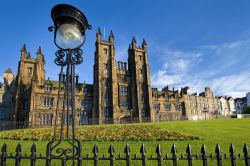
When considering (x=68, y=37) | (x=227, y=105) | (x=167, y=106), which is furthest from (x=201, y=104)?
(x=68, y=37)

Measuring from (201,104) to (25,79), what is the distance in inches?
2706

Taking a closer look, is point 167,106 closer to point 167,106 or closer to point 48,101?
point 167,106

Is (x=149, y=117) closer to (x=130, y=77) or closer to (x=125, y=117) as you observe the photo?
(x=125, y=117)

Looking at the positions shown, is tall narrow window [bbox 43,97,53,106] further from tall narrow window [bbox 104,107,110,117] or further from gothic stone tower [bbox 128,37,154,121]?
gothic stone tower [bbox 128,37,154,121]

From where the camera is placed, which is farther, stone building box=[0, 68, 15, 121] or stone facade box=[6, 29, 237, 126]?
stone building box=[0, 68, 15, 121]

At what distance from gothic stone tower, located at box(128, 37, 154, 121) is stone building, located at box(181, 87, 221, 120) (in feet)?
85.5

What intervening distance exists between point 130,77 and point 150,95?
7.64 meters

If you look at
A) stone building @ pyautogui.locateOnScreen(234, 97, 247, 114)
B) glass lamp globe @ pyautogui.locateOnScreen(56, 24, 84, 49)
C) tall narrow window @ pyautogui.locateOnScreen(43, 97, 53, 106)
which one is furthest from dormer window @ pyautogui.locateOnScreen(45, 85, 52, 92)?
stone building @ pyautogui.locateOnScreen(234, 97, 247, 114)

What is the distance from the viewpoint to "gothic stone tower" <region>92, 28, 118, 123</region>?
47562 mm

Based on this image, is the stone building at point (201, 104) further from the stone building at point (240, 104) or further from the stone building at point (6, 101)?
the stone building at point (6, 101)

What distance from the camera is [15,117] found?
44000mm

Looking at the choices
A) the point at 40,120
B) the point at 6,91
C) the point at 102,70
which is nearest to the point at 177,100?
the point at 102,70

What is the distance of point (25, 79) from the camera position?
163 feet

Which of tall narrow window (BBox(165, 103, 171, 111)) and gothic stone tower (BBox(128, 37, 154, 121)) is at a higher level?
gothic stone tower (BBox(128, 37, 154, 121))
